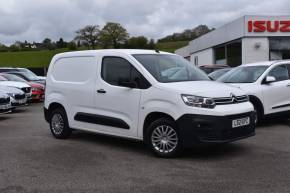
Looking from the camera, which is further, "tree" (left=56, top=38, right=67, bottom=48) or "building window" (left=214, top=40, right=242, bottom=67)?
"tree" (left=56, top=38, right=67, bottom=48)

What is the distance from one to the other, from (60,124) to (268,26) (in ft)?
69.2

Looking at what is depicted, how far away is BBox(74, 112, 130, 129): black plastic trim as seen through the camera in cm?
790

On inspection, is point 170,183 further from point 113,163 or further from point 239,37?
point 239,37

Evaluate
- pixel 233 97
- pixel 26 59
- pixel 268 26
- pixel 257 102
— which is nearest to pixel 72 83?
pixel 233 97

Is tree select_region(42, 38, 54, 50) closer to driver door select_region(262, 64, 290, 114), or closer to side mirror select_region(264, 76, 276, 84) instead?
driver door select_region(262, 64, 290, 114)

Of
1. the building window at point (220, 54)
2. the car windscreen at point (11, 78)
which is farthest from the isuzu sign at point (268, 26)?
the car windscreen at point (11, 78)

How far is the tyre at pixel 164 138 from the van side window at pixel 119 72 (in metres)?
0.70

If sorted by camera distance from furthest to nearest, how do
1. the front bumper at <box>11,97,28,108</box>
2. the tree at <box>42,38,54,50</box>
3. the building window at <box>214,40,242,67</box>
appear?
the tree at <box>42,38,54,50</box>, the building window at <box>214,40,242,67</box>, the front bumper at <box>11,97,28,108</box>

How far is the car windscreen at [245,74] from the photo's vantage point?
11.0m

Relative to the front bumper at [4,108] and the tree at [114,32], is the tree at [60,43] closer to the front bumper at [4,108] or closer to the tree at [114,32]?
the tree at [114,32]

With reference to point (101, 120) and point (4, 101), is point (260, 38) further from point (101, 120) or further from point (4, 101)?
point (101, 120)

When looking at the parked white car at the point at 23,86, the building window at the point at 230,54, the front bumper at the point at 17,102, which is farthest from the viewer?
the building window at the point at 230,54

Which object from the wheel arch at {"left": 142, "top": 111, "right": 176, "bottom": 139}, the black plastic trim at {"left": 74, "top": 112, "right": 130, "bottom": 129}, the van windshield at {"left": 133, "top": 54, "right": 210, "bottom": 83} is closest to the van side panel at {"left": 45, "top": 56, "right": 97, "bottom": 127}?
the black plastic trim at {"left": 74, "top": 112, "right": 130, "bottom": 129}

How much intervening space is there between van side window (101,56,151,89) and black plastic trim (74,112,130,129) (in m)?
0.65
